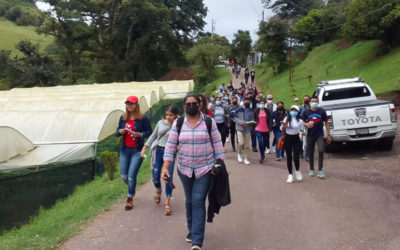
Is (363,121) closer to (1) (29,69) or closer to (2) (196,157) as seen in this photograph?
(2) (196,157)

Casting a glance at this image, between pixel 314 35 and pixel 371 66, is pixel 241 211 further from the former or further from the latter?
pixel 314 35

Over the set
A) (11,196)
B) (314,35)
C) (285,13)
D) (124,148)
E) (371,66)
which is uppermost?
(285,13)

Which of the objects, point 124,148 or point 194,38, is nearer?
point 124,148

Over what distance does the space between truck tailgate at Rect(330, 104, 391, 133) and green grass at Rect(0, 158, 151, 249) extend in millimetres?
4900

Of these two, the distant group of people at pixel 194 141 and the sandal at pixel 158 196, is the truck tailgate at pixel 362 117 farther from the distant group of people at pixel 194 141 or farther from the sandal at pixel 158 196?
the sandal at pixel 158 196

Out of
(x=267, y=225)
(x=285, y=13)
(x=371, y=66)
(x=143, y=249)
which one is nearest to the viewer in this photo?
(x=143, y=249)

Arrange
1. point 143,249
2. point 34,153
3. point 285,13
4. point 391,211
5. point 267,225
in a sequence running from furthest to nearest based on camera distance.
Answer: point 285,13 → point 34,153 → point 391,211 → point 267,225 → point 143,249

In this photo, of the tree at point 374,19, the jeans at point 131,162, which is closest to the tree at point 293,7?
the tree at point 374,19

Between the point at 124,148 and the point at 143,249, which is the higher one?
the point at 124,148

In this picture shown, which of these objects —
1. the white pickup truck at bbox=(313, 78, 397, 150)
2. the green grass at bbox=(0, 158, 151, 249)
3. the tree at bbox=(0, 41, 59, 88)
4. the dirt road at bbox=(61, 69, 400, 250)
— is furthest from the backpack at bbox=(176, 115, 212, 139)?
the tree at bbox=(0, 41, 59, 88)

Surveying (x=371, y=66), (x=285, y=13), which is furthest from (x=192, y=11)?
(x=371, y=66)

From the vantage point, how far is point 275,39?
1478 inches

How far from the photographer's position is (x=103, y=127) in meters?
13.5

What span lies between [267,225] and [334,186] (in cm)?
263
